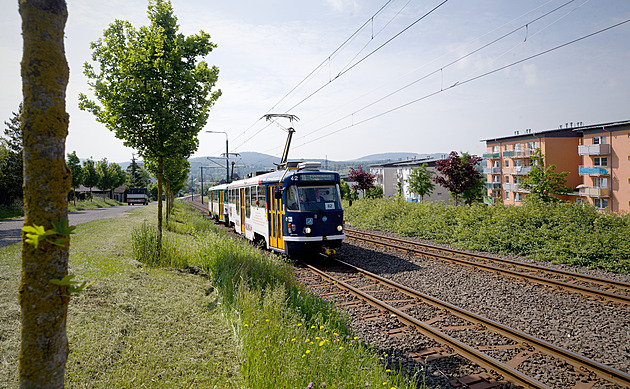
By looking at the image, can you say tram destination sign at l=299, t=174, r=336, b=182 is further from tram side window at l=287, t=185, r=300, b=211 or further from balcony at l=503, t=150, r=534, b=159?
balcony at l=503, t=150, r=534, b=159

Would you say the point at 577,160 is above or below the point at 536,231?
above

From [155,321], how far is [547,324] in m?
6.65

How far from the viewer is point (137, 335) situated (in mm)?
4832

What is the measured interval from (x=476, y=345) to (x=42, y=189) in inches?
240

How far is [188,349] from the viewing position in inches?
183

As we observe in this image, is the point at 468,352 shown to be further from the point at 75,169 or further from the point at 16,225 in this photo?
the point at 75,169

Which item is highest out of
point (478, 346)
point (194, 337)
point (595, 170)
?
point (595, 170)

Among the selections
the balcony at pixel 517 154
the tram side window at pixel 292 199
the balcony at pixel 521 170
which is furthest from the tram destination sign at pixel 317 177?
the balcony at pixel 517 154

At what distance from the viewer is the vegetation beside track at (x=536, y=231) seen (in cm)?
1123

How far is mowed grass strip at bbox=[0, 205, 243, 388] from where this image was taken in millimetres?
3868

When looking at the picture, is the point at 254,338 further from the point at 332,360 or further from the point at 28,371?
the point at 28,371

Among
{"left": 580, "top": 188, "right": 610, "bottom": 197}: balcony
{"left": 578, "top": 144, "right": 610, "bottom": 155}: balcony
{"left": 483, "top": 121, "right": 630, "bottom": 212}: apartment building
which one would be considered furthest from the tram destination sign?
{"left": 580, "top": 188, "right": 610, "bottom": 197}: balcony

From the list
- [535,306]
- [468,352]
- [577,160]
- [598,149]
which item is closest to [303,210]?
[535,306]

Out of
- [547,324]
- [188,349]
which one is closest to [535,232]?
[547,324]
